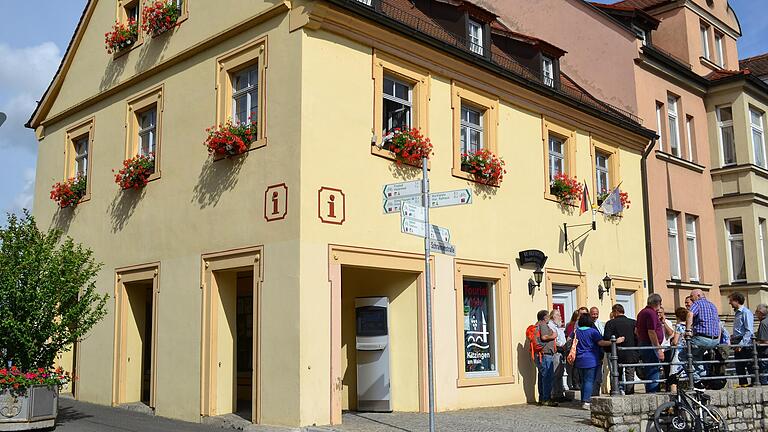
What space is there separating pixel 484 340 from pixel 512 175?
3286 millimetres

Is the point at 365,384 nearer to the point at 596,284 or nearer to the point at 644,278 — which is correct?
the point at 596,284

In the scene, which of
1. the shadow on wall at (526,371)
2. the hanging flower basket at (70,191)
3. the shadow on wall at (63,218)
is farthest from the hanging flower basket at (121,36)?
the shadow on wall at (526,371)

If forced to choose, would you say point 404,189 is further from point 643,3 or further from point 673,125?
point 643,3

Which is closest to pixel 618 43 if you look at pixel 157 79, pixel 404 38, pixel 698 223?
pixel 698 223

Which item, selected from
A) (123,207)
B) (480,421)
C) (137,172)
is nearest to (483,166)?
(480,421)

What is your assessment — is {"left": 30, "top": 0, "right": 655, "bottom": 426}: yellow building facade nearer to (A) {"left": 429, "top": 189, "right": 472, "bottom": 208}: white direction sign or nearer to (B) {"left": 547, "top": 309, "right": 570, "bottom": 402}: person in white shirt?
(B) {"left": 547, "top": 309, "right": 570, "bottom": 402}: person in white shirt

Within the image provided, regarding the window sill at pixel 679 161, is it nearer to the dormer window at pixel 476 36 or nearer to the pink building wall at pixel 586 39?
the pink building wall at pixel 586 39

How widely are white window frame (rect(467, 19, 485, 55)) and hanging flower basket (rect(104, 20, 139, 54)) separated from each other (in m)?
6.64

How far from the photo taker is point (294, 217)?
11773mm

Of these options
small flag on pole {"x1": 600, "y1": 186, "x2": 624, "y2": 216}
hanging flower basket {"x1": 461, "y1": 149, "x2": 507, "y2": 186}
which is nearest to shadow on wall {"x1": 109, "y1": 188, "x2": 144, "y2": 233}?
hanging flower basket {"x1": 461, "y1": 149, "x2": 507, "y2": 186}

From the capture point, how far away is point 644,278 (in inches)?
787

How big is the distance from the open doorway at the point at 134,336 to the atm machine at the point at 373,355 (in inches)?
156

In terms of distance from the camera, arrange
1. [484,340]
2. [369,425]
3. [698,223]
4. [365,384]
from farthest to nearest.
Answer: [698,223], [484,340], [365,384], [369,425]

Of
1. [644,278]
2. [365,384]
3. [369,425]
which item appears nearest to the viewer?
[369,425]
